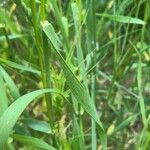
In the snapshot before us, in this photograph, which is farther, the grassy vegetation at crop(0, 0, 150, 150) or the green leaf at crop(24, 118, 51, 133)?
the green leaf at crop(24, 118, 51, 133)

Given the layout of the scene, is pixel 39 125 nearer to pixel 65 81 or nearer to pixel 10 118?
pixel 65 81

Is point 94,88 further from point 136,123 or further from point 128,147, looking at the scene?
point 136,123

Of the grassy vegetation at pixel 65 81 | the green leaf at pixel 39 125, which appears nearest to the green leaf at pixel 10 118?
the grassy vegetation at pixel 65 81

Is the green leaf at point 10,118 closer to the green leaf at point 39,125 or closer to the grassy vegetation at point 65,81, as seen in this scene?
the grassy vegetation at point 65,81

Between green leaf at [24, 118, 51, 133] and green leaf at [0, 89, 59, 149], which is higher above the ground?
green leaf at [0, 89, 59, 149]

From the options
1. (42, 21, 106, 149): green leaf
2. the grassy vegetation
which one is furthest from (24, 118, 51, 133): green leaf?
(42, 21, 106, 149): green leaf

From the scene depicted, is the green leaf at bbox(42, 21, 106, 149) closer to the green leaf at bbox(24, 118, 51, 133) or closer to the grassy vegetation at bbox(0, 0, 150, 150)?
the grassy vegetation at bbox(0, 0, 150, 150)

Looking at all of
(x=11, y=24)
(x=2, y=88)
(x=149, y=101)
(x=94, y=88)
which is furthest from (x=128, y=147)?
(x=2, y=88)

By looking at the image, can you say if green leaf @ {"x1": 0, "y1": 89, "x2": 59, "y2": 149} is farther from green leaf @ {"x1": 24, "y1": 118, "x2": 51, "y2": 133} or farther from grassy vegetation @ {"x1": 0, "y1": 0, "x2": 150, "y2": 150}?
green leaf @ {"x1": 24, "y1": 118, "x2": 51, "y2": 133}

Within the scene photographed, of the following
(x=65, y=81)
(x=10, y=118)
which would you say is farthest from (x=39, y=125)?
(x=10, y=118)

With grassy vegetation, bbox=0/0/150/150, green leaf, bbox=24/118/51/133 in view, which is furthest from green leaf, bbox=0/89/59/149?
green leaf, bbox=24/118/51/133

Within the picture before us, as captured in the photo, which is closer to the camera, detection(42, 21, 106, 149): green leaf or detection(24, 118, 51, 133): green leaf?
detection(42, 21, 106, 149): green leaf
